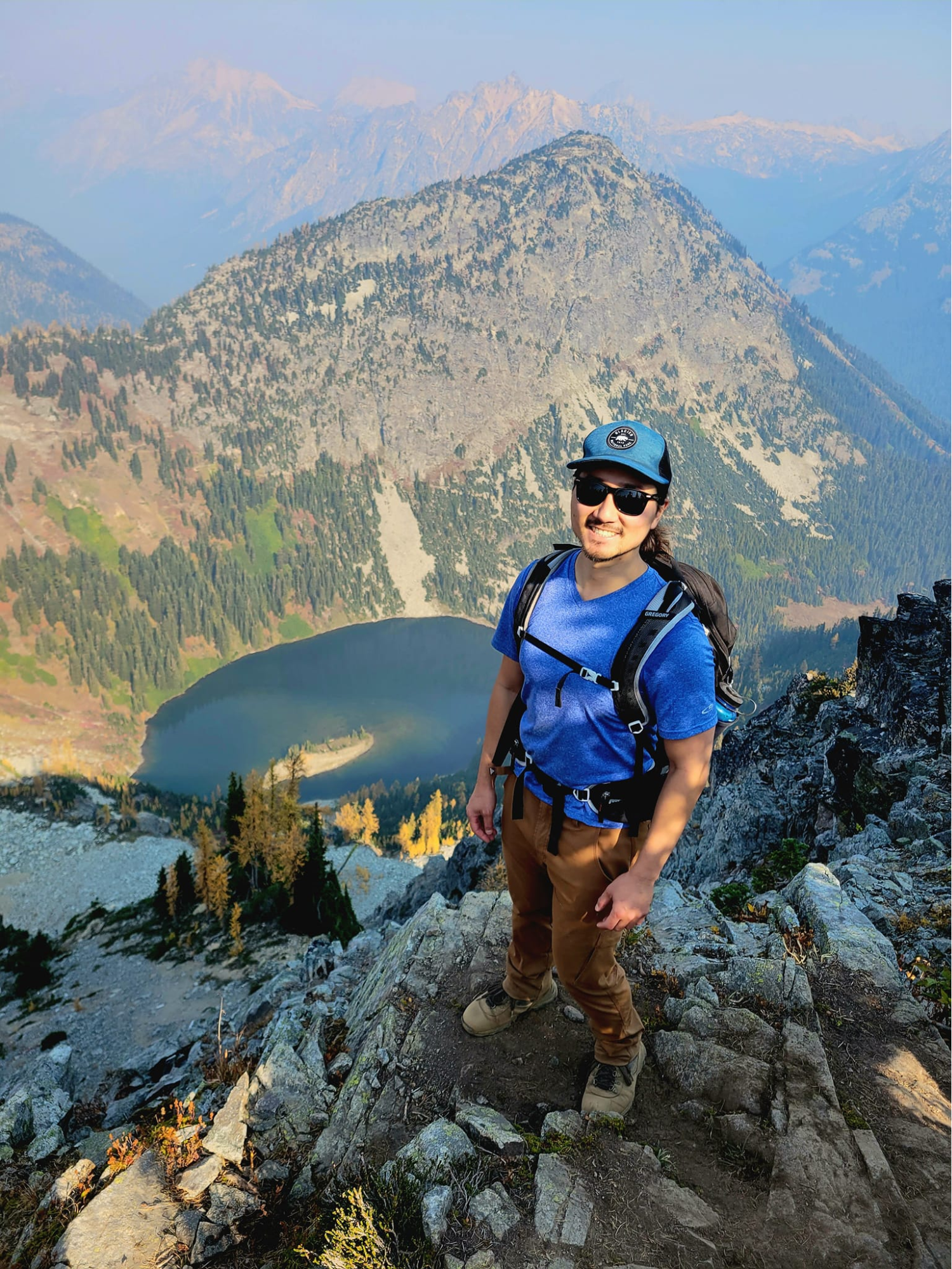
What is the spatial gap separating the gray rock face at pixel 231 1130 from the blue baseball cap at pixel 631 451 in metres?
7.12

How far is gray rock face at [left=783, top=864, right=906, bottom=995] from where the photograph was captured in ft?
25.3

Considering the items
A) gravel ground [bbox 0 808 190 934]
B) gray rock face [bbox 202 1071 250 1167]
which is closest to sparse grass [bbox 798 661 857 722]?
gray rock face [bbox 202 1071 250 1167]

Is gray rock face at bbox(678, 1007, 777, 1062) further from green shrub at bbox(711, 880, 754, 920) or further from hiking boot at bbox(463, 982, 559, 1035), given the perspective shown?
green shrub at bbox(711, 880, 754, 920)

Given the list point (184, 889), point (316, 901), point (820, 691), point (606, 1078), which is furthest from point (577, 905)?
point (184, 889)

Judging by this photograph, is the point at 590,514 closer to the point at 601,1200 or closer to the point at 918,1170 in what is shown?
the point at 601,1200

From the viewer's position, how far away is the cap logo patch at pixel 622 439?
4.68m

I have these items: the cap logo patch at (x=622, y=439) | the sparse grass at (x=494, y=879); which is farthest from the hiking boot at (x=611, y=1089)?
the sparse grass at (x=494, y=879)

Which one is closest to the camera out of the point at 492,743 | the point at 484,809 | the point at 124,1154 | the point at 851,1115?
the point at 851,1115

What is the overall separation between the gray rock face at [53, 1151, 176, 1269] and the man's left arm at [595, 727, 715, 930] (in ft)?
16.0

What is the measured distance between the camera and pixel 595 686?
477cm

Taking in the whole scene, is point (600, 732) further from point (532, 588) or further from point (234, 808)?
point (234, 808)

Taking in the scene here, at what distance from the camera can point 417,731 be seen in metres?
167

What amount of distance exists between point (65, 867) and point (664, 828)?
268ft

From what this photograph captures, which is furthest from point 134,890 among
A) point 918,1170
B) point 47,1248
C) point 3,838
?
point 918,1170
